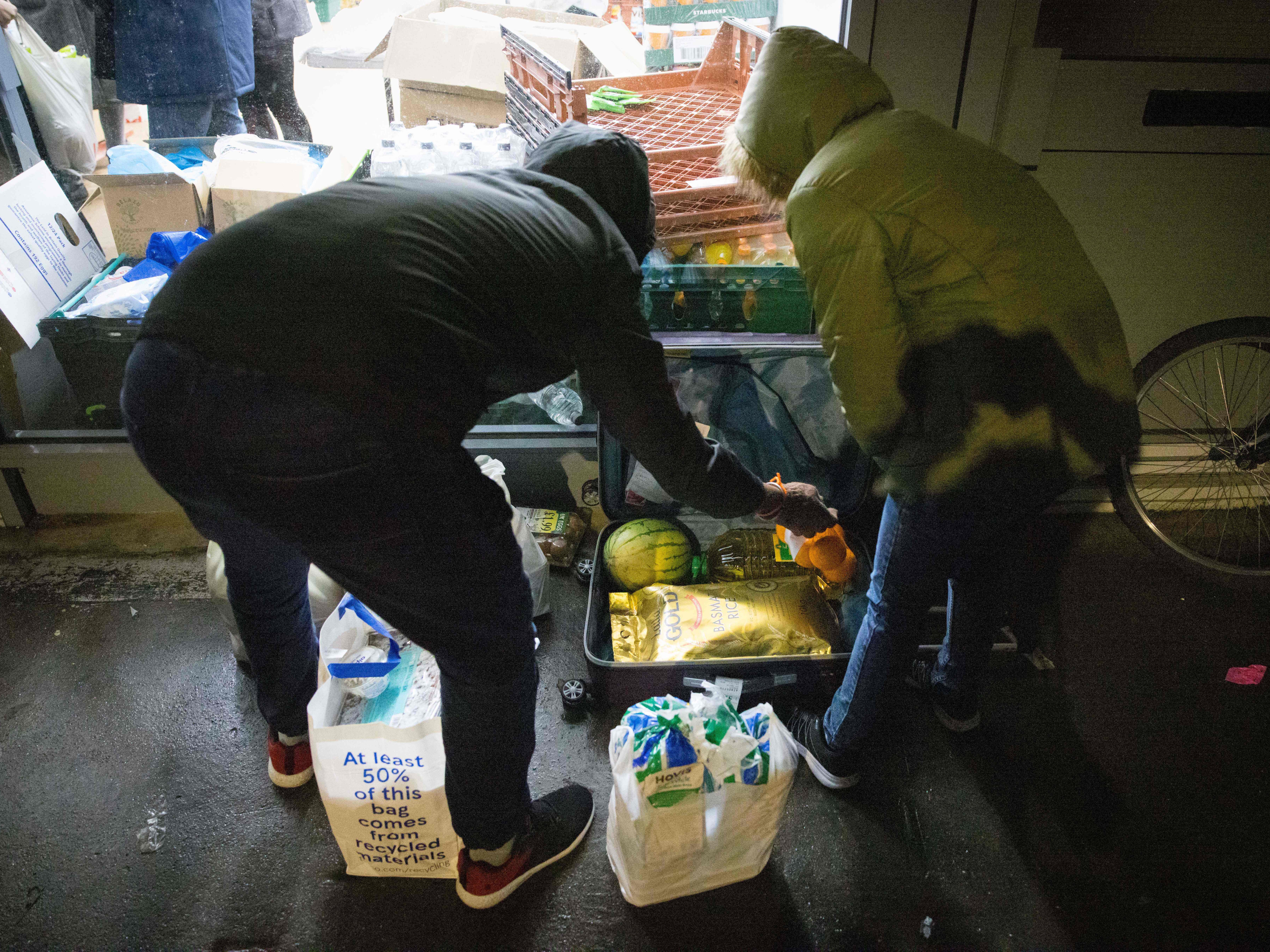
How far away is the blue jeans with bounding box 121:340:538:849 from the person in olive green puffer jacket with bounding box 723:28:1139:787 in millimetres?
715

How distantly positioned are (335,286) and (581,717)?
1.43 meters

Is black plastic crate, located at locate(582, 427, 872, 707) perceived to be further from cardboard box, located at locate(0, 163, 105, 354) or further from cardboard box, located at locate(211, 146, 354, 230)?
cardboard box, located at locate(0, 163, 105, 354)

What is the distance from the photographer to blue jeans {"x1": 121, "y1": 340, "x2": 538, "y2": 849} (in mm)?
1143

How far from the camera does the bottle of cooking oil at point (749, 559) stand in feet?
7.80

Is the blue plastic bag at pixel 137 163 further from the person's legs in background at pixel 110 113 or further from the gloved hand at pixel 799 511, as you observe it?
the gloved hand at pixel 799 511

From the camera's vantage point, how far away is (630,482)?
2586 mm

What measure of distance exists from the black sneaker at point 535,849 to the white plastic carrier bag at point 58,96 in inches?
127

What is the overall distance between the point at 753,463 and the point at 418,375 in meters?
1.43

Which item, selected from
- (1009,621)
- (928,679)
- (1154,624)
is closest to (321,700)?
(928,679)

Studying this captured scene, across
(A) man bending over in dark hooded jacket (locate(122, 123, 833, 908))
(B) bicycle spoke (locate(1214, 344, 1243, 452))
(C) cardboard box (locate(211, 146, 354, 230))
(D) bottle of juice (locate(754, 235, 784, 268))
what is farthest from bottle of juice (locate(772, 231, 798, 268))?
(C) cardboard box (locate(211, 146, 354, 230))

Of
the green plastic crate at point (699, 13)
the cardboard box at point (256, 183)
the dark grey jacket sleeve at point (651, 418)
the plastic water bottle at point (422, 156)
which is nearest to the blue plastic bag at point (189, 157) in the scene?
the cardboard box at point (256, 183)

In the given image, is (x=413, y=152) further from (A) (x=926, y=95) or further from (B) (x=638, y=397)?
(B) (x=638, y=397)

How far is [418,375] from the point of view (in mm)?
1130

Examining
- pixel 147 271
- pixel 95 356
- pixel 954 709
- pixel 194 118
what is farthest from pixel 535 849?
pixel 194 118
